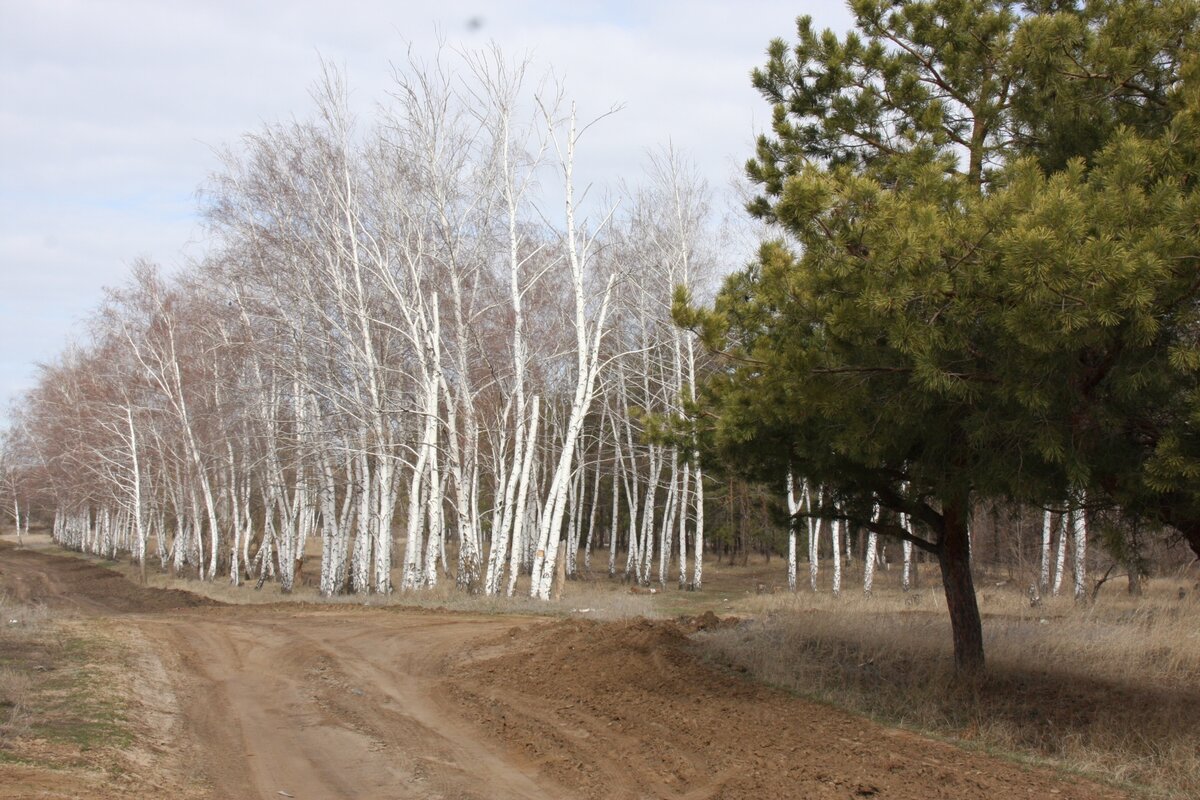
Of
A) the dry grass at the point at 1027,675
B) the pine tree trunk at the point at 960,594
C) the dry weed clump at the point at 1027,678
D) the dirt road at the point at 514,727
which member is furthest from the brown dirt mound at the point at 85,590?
the pine tree trunk at the point at 960,594

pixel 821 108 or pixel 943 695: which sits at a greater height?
pixel 821 108

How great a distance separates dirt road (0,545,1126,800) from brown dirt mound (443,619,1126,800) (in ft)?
0.08

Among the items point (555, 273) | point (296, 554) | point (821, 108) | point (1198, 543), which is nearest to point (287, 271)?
point (555, 273)

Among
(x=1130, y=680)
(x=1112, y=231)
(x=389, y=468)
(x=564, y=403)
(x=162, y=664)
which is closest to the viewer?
(x=1112, y=231)

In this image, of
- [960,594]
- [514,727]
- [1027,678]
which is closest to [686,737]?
[514,727]

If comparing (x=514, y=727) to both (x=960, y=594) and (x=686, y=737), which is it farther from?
(x=960, y=594)

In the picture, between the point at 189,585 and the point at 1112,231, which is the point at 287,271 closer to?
the point at 189,585

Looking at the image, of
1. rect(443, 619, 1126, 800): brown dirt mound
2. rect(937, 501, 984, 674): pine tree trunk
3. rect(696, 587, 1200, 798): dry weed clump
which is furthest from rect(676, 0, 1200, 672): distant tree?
rect(443, 619, 1126, 800): brown dirt mound

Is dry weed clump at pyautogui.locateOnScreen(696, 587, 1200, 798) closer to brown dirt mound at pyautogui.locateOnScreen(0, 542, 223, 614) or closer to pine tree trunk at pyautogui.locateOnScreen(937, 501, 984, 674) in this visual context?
pine tree trunk at pyautogui.locateOnScreen(937, 501, 984, 674)

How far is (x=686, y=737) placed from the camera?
8.30 meters

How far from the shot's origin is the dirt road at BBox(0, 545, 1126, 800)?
697cm

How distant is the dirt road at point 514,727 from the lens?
6969 mm

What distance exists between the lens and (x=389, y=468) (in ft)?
79.4

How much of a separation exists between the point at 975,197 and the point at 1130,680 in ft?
22.2
